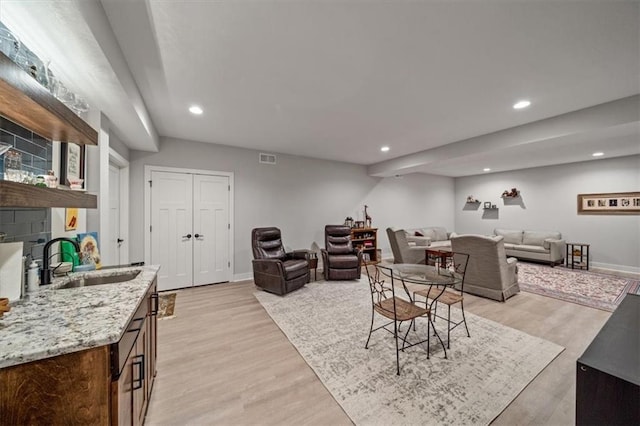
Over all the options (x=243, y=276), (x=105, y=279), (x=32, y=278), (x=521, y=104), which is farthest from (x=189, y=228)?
(x=521, y=104)

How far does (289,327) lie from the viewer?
288 centimetres

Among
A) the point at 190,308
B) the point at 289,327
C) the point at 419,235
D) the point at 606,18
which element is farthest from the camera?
the point at 419,235

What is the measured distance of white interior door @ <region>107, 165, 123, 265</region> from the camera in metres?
3.47

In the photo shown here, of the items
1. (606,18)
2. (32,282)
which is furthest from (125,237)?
(606,18)

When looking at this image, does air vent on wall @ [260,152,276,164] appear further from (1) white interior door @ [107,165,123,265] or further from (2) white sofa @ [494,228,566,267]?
(2) white sofa @ [494,228,566,267]

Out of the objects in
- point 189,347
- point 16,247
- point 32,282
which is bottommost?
point 189,347

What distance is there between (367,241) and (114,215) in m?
5.08

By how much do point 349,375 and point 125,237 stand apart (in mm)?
3904

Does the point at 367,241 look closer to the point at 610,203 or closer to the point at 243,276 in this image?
the point at 243,276

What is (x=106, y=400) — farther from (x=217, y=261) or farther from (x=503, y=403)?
(x=217, y=261)

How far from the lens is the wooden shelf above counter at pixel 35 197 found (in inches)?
34.0

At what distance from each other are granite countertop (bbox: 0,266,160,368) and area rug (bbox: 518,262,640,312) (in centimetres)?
534

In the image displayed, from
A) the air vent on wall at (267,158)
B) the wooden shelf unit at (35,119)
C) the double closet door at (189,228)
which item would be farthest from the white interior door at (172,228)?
the wooden shelf unit at (35,119)

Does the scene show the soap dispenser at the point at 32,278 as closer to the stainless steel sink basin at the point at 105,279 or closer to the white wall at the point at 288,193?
the stainless steel sink basin at the point at 105,279
